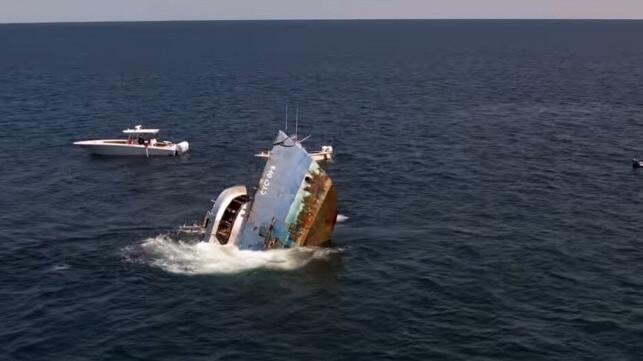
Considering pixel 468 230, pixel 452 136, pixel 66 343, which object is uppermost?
pixel 452 136

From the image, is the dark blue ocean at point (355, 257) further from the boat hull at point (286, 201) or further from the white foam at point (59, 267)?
the boat hull at point (286, 201)

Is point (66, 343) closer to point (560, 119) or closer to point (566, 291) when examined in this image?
point (566, 291)

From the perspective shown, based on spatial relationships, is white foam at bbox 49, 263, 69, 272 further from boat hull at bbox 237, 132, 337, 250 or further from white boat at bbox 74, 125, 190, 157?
white boat at bbox 74, 125, 190, 157

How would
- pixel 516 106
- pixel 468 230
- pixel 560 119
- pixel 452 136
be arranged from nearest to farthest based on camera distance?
1. pixel 468 230
2. pixel 452 136
3. pixel 560 119
4. pixel 516 106

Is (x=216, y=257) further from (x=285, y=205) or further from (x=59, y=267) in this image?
(x=59, y=267)

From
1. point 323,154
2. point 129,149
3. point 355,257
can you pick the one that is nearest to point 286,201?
point 355,257

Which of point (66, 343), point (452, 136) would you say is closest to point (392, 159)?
point (452, 136)

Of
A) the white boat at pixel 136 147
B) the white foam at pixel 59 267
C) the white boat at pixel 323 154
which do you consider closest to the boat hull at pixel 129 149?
the white boat at pixel 136 147
